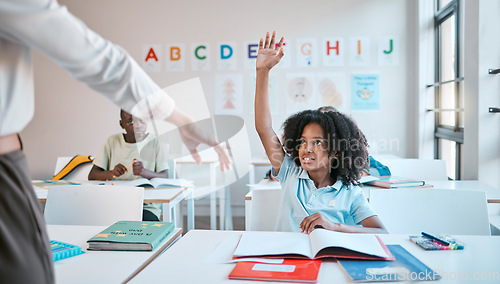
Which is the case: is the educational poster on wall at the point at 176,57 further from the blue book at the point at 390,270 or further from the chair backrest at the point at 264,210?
the blue book at the point at 390,270

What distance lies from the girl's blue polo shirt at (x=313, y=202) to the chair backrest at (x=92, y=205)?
2.17 feet

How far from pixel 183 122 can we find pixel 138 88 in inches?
5.2

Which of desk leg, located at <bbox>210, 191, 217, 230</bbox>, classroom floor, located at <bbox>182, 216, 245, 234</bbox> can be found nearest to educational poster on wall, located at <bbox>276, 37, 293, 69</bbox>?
desk leg, located at <bbox>210, 191, 217, 230</bbox>

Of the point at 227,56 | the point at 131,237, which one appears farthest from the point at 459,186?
the point at 227,56

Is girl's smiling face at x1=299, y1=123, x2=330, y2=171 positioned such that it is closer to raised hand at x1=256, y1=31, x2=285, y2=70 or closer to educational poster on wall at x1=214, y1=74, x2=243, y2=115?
raised hand at x1=256, y1=31, x2=285, y2=70

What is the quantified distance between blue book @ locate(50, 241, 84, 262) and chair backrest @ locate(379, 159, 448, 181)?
7.68 feet

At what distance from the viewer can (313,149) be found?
191 cm

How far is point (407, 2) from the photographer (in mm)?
4566

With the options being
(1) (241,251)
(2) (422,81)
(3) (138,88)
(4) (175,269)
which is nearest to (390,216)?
(1) (241,251)

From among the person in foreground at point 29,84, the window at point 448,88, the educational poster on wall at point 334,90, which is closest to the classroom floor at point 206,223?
the educational poster on wall at point 334,90

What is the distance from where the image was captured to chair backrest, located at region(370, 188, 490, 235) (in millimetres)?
1837

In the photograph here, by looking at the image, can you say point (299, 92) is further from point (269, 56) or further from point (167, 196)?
point (269, 56)

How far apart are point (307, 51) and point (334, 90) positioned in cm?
50

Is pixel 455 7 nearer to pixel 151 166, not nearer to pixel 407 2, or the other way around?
pixel 407 2
